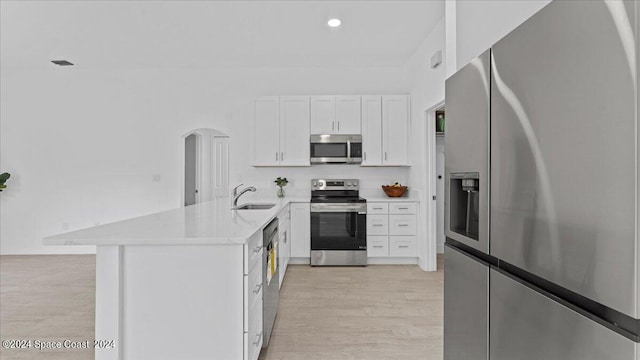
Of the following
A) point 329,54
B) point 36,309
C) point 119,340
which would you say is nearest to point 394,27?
point 329,54

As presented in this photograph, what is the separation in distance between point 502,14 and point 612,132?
1058mm

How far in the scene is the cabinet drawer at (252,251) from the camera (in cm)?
194

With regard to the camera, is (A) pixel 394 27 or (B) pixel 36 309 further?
(A) pixel 394 27

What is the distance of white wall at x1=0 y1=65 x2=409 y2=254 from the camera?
222 inches

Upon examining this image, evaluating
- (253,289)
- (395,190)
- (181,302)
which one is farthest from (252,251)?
(395,190)

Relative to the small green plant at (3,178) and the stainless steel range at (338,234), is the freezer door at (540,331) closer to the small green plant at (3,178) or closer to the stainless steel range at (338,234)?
the stainless steel range at (338,234)

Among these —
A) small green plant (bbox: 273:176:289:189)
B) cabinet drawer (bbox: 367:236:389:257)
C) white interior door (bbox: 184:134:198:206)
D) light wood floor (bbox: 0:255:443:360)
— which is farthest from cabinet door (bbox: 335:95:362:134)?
white interior door (bbox: 184:134:198:206)

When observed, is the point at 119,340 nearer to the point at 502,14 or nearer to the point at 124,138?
the point at 502,14

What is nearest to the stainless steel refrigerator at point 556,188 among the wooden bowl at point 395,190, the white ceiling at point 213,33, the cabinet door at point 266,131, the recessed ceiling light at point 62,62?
the white ceiling at point 213,33

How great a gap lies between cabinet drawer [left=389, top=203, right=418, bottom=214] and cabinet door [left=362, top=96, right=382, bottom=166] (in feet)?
2.18

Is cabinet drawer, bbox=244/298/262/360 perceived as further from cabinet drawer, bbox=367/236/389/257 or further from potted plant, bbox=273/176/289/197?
potted plant, bbox=273/176/289/197

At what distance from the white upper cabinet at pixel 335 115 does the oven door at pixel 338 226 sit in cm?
108

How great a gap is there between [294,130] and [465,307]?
432 centimetres

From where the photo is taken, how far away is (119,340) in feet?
6.13
